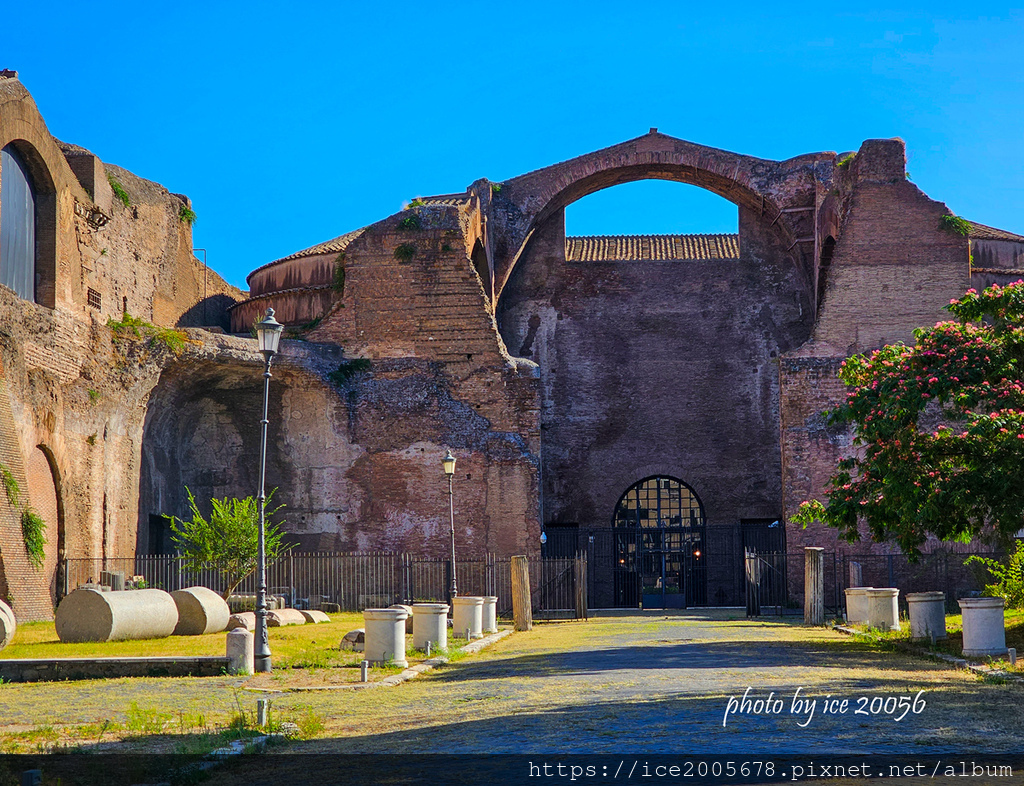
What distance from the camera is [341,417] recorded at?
25031mm

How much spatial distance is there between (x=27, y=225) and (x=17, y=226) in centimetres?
41

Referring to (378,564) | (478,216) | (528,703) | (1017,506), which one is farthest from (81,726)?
(478,216)

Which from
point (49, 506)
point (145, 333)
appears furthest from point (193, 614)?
point (145, 333)

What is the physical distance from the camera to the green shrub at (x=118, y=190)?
2344cm

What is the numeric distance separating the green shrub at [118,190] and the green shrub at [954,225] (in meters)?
16.8

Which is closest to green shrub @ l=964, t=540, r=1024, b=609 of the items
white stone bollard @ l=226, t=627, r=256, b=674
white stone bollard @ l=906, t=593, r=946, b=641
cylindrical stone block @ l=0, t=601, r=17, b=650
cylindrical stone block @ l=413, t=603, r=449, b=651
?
white stone bollard @ l=906, t=593, r=946, b=641

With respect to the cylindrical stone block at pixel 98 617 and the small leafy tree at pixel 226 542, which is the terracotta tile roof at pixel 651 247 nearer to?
the small leafy tree at pixel 226 542

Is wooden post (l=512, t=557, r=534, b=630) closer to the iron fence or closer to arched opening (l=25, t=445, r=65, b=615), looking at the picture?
the iron fence

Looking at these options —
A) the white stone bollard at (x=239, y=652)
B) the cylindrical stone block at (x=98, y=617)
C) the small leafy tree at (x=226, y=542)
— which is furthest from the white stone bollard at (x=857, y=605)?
the small leafy tree at (x=226, y=542)

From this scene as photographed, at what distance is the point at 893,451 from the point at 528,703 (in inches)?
254

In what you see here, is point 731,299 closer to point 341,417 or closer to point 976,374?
point 341,417

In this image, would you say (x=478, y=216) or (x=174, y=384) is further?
(x=478, y=216)

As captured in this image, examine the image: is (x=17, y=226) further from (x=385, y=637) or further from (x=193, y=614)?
(x=385, y=637)

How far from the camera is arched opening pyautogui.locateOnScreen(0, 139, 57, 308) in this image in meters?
19.2
